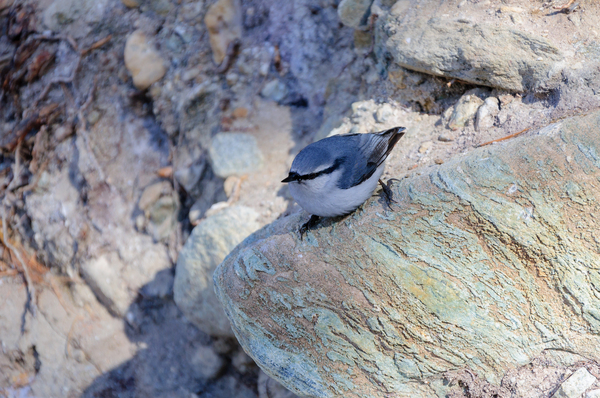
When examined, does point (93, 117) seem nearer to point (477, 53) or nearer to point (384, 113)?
point (384, 113)

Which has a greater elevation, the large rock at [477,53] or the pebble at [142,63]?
the large rock at [477,53]

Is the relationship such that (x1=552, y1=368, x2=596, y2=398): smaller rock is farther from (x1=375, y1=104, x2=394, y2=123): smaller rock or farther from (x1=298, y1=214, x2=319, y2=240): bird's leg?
(x1=375, y1=104, x2=394, y2=123): smaller rock

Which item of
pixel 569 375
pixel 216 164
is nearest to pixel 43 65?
pixel 216 164

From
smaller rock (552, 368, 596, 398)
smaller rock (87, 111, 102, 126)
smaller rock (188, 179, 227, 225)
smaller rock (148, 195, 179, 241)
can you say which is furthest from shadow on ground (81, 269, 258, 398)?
smaller rock (552, 368, 596, 398)

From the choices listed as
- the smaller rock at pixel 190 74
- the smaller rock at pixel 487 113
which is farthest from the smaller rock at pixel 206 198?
the smaller rock at pixel 487 113

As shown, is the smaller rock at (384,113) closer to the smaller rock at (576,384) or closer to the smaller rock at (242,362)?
the smaller rock at (576,384)

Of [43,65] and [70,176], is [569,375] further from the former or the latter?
[43,65]
